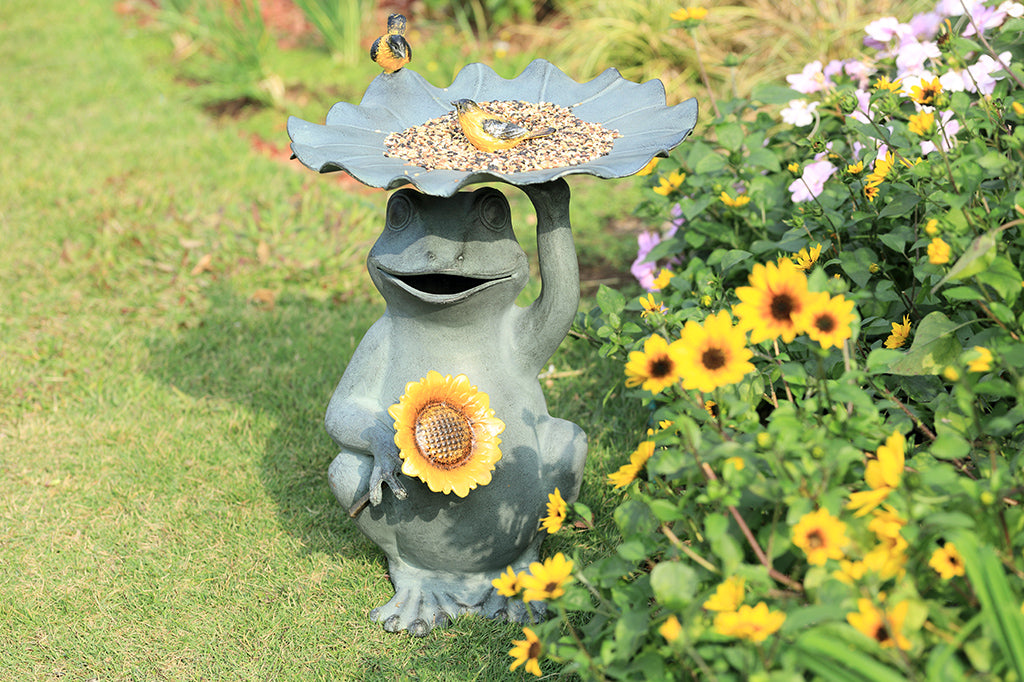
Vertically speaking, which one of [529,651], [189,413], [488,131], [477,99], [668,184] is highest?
[488,131]

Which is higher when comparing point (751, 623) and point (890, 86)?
point (890, 86)

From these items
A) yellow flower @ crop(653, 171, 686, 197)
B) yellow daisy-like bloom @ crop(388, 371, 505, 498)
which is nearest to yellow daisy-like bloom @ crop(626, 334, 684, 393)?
yellow daisy-like bloom @ crop(388, 371, 505, 498)

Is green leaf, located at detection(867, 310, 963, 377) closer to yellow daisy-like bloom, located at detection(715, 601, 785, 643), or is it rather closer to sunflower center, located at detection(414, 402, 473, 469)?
yellow daisy-like bloom, located at detection(715, 601, 785, 643)

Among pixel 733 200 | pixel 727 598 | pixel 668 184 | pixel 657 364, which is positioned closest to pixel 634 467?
pixel 657 364

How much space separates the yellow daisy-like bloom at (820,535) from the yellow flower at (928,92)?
3.75 ft

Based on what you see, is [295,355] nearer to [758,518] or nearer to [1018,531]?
[758,518]

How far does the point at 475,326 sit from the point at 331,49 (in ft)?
16.7

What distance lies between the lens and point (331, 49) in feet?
22.2

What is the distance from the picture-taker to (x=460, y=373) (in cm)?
227

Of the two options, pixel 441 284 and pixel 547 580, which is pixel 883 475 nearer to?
pixel 547 580

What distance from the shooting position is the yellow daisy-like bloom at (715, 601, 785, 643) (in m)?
1.43

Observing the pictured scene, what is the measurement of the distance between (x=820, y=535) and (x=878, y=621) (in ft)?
0.50

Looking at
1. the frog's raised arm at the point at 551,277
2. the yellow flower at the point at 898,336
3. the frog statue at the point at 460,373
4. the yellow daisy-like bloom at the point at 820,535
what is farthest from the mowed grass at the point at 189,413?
the yellow daisy-like bloom at the point at 820,535

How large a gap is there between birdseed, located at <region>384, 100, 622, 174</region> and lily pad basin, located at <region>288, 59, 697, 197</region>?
34 mm
